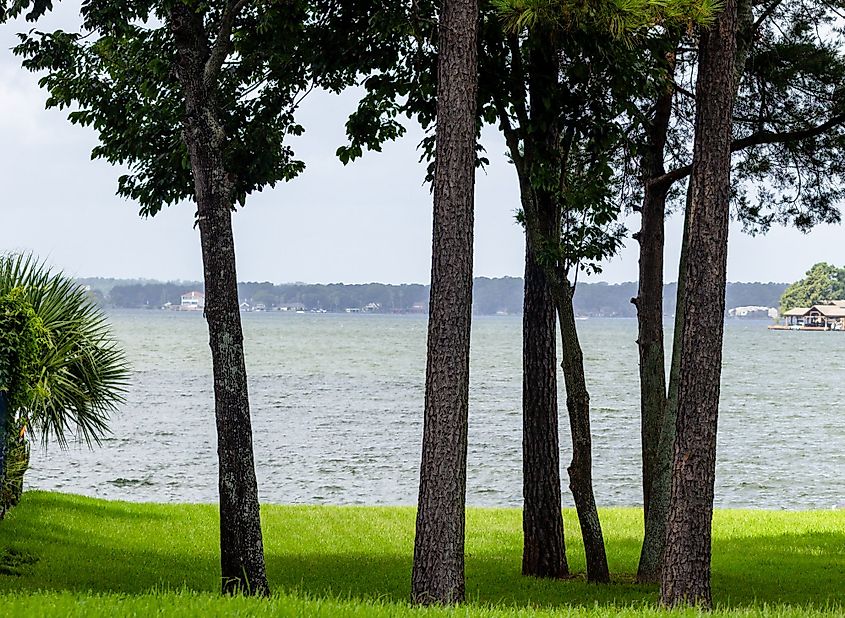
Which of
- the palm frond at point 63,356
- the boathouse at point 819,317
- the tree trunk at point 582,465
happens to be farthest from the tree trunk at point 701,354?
the boathouse at point 819,317

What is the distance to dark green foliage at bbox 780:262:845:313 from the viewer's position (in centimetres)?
10928

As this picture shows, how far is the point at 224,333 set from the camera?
809 centimetres

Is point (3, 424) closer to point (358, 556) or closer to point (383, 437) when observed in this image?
point (358, 556)

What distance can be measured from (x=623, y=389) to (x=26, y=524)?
4417 centimetres

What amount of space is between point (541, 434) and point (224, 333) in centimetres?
345

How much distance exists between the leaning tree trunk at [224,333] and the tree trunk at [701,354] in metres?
3.21

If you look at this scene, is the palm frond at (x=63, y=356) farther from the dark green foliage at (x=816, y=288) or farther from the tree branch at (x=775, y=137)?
the dark green foliage at (x=816, y=288)

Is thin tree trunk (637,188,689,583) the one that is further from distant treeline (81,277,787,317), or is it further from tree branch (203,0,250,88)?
distant treeline (81,277,787,317)

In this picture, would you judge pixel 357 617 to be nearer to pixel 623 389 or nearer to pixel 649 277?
pixel 649 277

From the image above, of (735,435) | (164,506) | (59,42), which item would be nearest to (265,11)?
(59,42)

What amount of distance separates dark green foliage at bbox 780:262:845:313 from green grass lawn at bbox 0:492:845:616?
332 feet

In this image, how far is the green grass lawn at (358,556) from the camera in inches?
330

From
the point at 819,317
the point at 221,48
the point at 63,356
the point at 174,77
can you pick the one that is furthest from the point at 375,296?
the point at 221,48

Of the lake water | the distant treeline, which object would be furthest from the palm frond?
the distant treeline
